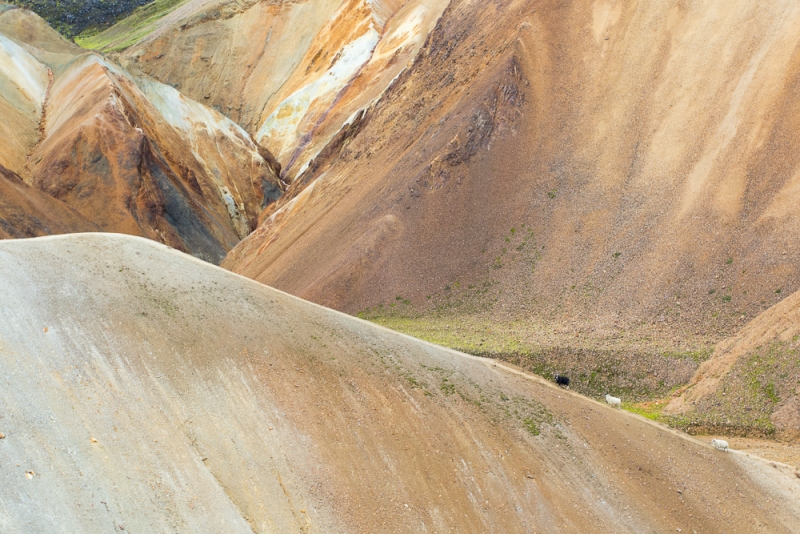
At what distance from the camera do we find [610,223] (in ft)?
103

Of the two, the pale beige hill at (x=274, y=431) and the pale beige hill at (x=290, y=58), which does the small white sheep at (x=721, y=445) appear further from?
the pale beige hill at (x=290, y=58)

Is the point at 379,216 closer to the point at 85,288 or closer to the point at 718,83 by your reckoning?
the point at 718,83

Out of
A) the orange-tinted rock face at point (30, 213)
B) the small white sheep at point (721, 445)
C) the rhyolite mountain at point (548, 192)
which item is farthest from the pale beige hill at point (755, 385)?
the orange-tinted rock face at point (30, 213)

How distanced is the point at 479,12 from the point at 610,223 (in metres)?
19.3

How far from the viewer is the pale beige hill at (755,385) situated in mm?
21438

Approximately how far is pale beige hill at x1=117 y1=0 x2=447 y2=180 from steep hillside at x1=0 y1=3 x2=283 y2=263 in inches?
189

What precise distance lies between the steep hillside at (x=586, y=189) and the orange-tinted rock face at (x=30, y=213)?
1243 cm

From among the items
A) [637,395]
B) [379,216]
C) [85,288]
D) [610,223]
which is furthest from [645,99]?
[85,288]

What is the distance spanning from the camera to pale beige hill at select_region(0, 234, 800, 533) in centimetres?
1563

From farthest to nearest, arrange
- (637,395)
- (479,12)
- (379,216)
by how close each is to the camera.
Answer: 1. (479,12)
2. (379,216)
3. (637,395)

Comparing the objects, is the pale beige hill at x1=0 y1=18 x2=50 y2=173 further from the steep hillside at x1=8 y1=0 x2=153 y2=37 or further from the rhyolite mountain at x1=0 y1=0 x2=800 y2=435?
the steep hillside at x1=8 y1=0 x2=153 y2=37

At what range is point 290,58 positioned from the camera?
7575 centimetres

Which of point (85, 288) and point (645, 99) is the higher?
point (645, 99)

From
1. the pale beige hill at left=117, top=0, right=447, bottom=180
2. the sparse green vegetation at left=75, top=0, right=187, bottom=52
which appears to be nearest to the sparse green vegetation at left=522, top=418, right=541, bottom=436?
the pale beige hill at left=117, top=0, right=447, bottom=180
